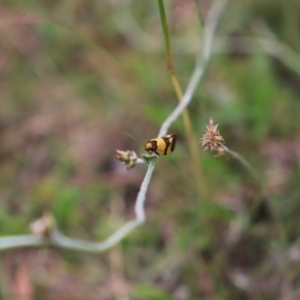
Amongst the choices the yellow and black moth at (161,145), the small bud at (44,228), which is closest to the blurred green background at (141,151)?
the small bud at (44,228)

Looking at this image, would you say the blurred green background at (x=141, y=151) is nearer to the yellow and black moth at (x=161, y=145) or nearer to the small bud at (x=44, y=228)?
the small bud at (x=44, y=228)

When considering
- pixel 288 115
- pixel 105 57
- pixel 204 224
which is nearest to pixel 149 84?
pixel 105 57

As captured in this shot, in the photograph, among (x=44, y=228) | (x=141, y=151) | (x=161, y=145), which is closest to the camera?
(x=161, y=145)

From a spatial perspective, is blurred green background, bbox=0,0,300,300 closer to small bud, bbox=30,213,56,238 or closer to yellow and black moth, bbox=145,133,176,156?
small bud, bbox=30,213,56,238

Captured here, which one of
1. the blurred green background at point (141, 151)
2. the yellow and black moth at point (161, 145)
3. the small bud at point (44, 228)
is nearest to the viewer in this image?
the yellow and black moth at point (161, 145)

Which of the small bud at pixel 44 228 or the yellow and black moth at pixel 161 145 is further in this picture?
the small bud at pixel 44 228

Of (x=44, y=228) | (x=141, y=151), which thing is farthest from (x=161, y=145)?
(x=141, y=151)

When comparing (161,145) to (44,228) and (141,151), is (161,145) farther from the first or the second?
(141,151)

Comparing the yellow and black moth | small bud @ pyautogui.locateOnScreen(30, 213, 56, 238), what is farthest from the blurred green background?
the yellow and black moth
